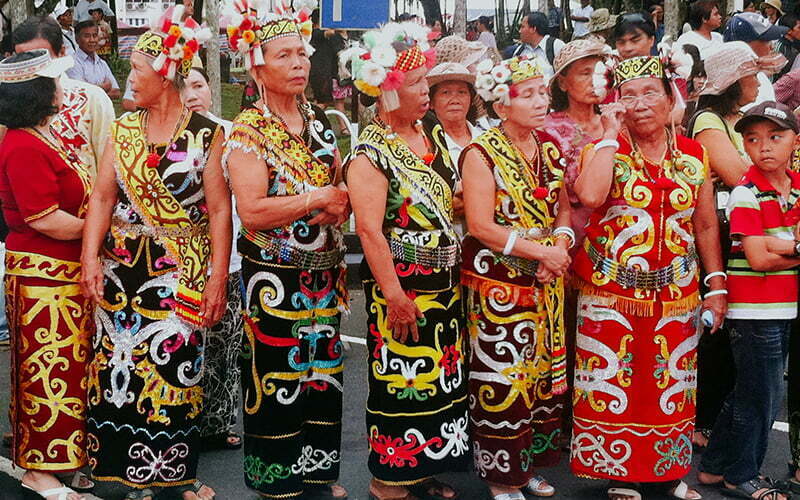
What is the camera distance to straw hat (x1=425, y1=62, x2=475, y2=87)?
200 inches

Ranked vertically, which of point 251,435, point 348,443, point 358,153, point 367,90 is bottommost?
point 348,443

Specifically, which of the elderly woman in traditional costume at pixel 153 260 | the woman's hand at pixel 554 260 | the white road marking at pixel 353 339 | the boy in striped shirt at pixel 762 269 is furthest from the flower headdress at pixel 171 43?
the white road marking at pixel 353 339

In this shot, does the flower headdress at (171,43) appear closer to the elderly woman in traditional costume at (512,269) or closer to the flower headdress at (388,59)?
the flower headdress at (388,59)

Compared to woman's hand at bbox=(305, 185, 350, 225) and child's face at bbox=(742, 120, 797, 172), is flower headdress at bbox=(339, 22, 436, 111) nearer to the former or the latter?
woman's hand at bbox=(305, 185, 350, 225)

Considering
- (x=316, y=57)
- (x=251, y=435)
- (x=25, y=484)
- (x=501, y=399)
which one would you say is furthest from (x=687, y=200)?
(x=316, y=57)

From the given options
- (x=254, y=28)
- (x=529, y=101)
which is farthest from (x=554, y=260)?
(x=254, y=28)

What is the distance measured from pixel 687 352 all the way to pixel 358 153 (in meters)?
1.62

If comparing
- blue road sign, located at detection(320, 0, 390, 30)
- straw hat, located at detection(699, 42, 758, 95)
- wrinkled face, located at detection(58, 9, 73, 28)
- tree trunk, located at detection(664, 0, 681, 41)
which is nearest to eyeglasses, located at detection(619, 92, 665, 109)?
straw hat, located at detection(699, 42, 758, 95)

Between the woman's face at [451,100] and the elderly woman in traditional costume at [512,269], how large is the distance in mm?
833

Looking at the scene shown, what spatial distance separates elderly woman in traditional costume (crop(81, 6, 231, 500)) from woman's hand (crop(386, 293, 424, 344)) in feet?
2.35

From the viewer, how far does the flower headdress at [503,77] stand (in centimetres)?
418

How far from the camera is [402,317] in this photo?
4.11 m

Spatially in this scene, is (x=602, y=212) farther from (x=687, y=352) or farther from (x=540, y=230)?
(x=687, y=352)

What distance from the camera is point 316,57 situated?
13.7 meters
